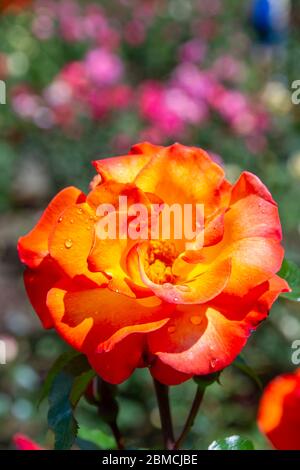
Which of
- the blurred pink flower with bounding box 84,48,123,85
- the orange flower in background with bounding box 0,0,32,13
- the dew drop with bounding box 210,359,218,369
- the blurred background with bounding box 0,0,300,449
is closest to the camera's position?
the dew drop with bounding box 210,359,218,369

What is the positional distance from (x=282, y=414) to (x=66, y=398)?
218 mm

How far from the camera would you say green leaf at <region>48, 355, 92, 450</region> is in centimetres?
57

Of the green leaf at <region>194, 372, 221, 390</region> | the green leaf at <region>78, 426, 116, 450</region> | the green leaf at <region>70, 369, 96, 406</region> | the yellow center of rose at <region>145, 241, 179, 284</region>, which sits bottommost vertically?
the green leaf at <region>78, 426, 116, 450</region>

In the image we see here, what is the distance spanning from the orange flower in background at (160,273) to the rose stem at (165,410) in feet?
0.25

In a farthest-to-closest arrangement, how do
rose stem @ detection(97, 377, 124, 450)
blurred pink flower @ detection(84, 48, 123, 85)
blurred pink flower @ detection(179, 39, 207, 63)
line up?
1. blurred pink flower @ detection(179, 39, 207, 63)
2. blurred pink flower @ detection(84, 48, 123, 85)
3. rose stem @ detection(97, 377, 124, 450)

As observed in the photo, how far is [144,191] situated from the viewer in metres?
0.57

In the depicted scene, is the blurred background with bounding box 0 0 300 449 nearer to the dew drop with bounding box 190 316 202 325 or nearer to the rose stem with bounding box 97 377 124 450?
the rose stem with bounding box 97 377 124 450

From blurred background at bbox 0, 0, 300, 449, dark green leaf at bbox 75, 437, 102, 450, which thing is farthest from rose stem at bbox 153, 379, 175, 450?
blurred background at bbox 0, 0, 300, 449

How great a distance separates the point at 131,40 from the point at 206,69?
73cm

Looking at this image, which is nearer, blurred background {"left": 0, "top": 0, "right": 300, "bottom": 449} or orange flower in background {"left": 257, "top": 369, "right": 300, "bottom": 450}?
orange flower in background {"left": 257, "top": 369, "right": 300, "bottom": 450}

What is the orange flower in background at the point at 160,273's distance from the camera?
0.52 metres

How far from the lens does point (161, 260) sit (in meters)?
0.58

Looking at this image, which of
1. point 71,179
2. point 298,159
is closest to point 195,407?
point 298,159
